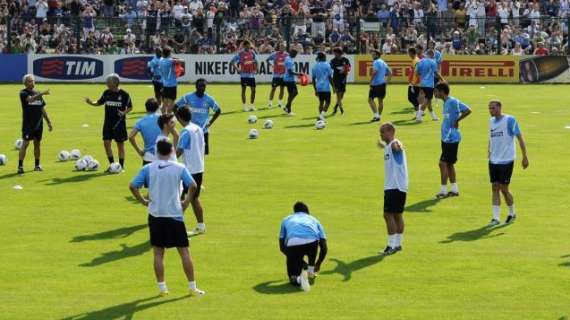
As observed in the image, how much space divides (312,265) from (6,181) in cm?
1140

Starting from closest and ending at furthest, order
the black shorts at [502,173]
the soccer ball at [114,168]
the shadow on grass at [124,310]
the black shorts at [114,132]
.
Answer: the shadow on grass at [124,310] < the black shorts at [502,173] < the black shorts at [114,132] < the soccer ball at [114,168]

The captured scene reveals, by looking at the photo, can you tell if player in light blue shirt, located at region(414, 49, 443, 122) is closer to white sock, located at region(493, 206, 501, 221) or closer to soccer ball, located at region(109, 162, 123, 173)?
soccer ball, located at region(109, 162, 123, 173)

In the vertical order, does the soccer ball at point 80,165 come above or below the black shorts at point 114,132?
below

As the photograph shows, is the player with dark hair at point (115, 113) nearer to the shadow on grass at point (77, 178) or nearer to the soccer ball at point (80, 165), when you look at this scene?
the shadow on grass at point (77, 178)

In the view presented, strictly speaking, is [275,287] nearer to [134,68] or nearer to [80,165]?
[80,165]

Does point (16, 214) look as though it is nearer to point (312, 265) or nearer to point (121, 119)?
point (121, 119)

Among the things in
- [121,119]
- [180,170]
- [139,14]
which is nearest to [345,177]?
[121,119]

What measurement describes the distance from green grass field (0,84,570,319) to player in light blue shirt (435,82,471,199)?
1.77 ft

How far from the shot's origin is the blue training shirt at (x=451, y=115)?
2244 centimetres

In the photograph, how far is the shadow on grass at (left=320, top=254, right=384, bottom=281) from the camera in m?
16.9

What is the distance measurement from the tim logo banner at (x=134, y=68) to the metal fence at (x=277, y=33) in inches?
40.7

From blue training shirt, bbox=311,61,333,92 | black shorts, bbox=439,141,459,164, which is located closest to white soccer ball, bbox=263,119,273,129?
blue training shirt, bbox=311,61,333,92

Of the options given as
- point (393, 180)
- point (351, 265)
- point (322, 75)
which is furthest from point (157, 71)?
point (351, 265)

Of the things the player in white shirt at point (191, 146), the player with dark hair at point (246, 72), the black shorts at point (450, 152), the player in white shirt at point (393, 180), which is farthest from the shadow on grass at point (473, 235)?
the player with dark hair at point (246, 72)
